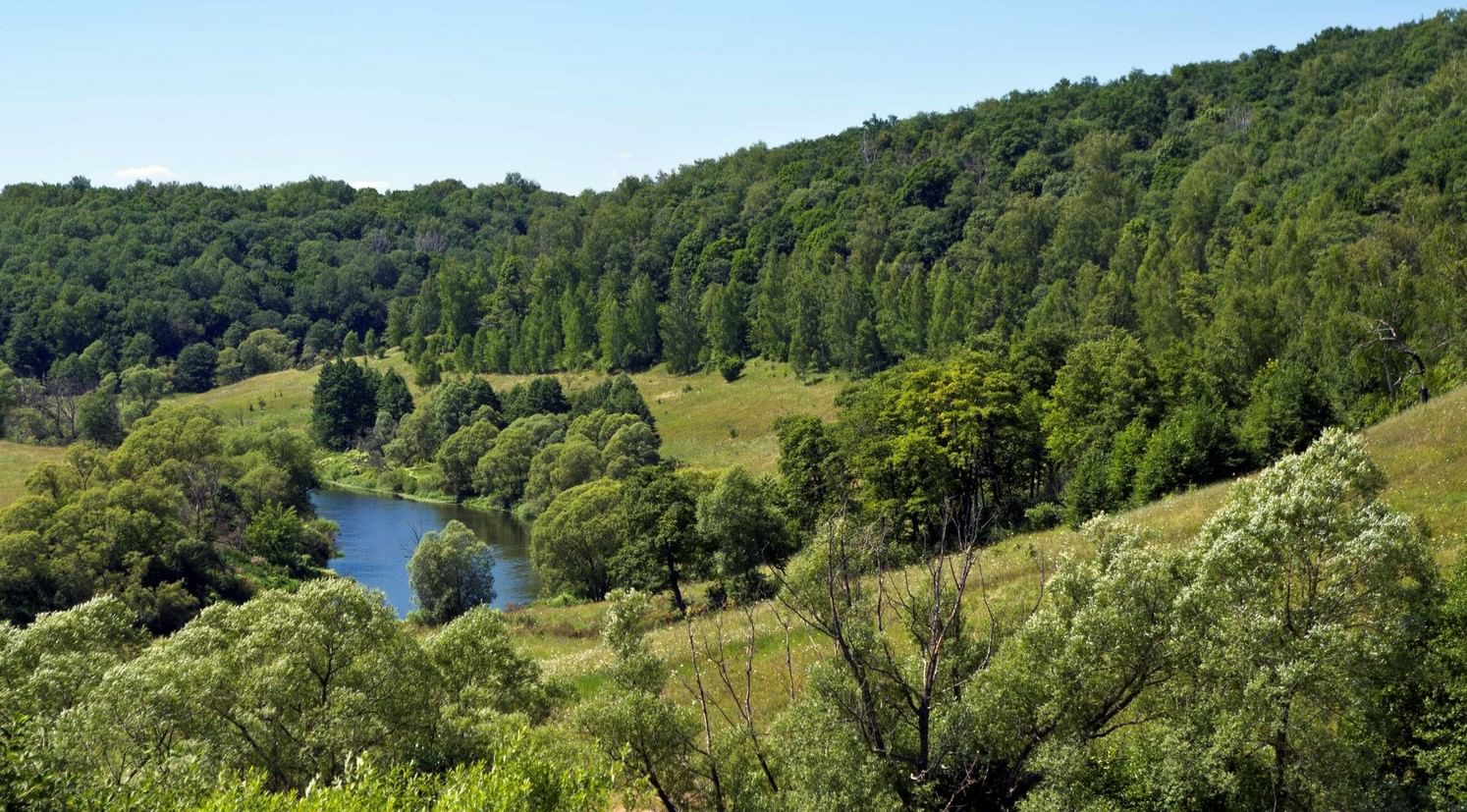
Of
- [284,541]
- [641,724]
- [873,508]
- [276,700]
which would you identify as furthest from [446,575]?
[641,724]

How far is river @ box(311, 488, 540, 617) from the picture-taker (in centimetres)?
Result: 7269

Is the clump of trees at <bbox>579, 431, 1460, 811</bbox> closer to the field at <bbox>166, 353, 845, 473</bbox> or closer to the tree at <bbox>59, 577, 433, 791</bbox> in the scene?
the tree at <bbox>59, 577, 433, 791</bbox>

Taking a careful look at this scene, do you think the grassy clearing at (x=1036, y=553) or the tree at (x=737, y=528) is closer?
the grassy clearing at (x=1036, y=553)

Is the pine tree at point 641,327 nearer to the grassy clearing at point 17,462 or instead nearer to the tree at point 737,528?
the grassy clearing at point 17,462

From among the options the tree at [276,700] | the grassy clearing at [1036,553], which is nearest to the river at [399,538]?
the grassy clearing at [1036,553]

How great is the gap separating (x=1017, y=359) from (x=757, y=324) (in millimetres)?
69717

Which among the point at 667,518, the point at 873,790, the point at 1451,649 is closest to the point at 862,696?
the point at 873,790

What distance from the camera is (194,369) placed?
160875 mm

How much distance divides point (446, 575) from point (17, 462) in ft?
227

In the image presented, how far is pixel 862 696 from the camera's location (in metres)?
18.2

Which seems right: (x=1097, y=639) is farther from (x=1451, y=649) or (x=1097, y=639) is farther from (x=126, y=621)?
(x=126, y=621)

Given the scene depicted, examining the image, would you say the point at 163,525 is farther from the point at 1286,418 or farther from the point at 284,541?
the point at 1286,418

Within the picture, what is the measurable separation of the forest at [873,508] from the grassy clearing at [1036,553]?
1.35 ft

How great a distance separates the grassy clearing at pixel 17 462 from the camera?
86794 mm
